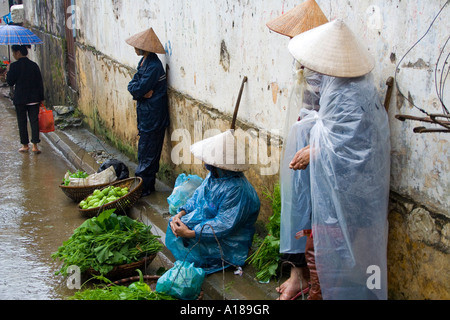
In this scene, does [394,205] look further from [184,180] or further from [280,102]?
[184,180]

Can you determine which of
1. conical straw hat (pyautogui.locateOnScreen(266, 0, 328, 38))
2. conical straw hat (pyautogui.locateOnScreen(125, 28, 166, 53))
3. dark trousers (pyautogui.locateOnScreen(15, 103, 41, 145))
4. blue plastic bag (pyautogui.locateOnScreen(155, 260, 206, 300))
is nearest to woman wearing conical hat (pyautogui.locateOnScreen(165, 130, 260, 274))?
blue plastic bag (pyautogui.locateOnScreen(155, 260, 206, 300))

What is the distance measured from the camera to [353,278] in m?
3.67

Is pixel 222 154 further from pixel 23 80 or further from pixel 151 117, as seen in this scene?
→ pixel 23 80

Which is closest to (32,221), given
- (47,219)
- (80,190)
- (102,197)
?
(47,219)

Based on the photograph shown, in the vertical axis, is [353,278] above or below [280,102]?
below

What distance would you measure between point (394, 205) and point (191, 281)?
1614 mm

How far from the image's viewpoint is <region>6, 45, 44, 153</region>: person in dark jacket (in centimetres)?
973

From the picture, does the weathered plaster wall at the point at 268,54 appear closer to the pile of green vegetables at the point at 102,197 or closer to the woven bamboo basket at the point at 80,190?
the pile of green vegetables at the point at 102,197

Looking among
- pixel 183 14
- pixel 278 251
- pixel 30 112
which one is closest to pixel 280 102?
pixel 278 251

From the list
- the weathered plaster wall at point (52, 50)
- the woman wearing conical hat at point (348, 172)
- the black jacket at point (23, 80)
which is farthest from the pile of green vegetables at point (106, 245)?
the weathered plaster wall at point (52, 50)

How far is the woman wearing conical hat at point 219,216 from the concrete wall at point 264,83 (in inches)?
22.4

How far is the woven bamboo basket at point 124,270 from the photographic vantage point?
16.3 feet

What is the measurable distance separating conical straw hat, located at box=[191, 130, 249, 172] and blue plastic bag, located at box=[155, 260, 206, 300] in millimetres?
892

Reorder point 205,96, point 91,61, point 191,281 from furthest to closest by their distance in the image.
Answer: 1. point 91,61
2. point 205,96
3. point 191,281
